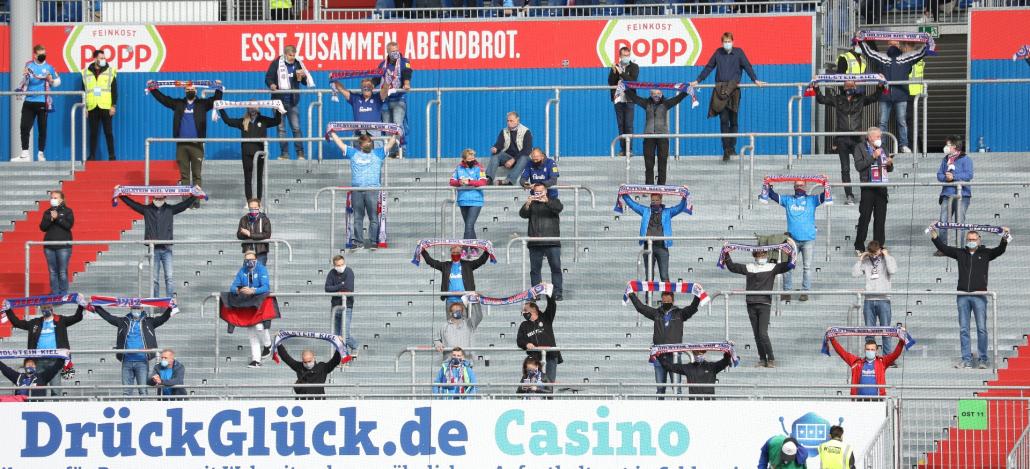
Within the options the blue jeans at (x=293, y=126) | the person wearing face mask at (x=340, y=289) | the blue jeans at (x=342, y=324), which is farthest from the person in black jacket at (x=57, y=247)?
the blue jeans at (x=293, y=126)

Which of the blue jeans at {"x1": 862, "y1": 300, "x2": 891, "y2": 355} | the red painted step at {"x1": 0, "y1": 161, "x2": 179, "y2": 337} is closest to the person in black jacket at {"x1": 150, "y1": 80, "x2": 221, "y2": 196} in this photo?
the red painted step at {"x1": 0, "y1": 161, "x2": 179, "y2": 337}

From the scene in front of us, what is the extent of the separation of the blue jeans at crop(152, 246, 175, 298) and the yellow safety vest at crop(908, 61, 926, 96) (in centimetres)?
1120

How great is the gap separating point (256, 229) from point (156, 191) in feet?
5.76

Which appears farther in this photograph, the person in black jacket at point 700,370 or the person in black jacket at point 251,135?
the person in black jacket at point 251,135

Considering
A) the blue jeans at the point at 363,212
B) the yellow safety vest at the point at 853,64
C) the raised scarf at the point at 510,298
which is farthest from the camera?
the yellow safety vest at the point at 853,64

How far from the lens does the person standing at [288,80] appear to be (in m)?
30.4

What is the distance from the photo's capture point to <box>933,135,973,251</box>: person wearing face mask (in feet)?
84.8

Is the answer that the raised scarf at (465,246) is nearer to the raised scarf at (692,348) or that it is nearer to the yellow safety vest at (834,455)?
the raised scarf at (692,348)

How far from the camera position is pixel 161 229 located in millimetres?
26125

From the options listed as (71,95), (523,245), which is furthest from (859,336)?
(71,95)

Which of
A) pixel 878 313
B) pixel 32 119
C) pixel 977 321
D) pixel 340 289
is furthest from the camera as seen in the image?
pixel 32 119

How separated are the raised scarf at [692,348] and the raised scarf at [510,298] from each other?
153cm

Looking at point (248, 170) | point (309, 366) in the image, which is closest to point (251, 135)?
point (248, 170)

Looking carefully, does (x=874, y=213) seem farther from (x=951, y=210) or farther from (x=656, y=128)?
(x=656, y=128)
